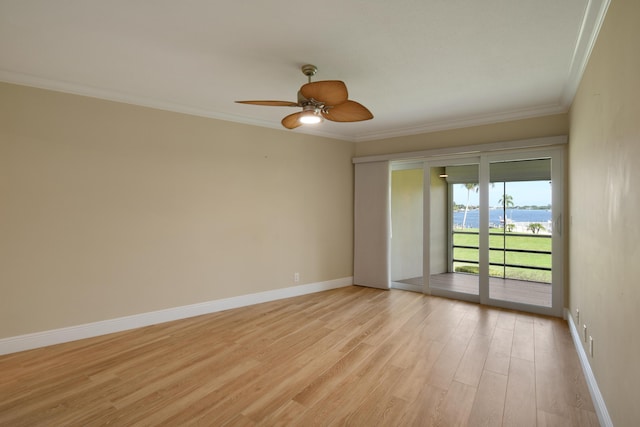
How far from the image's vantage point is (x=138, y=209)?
11.8ft

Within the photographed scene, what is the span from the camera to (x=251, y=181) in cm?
448

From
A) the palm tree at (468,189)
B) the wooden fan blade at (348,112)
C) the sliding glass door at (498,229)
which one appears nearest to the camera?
the wooden fan blade at (348,112)

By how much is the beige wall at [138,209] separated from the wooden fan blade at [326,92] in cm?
215

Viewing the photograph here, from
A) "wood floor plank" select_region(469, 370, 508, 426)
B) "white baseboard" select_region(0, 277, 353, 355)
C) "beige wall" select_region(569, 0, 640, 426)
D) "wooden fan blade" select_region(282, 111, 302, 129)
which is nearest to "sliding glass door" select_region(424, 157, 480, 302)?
"beige wall" select_region(569, 0, 640, 426)

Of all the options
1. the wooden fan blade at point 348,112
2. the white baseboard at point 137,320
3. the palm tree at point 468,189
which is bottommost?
the white baseboard at point 137,320

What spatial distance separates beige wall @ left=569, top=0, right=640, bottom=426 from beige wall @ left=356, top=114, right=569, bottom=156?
4.43ft

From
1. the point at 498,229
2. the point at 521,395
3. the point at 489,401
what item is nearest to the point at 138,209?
the point at 489,401

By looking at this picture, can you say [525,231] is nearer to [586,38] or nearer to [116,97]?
[586,38]

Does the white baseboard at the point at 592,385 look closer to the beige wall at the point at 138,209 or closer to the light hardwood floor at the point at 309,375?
the light hardwood floor at the point at 309,375

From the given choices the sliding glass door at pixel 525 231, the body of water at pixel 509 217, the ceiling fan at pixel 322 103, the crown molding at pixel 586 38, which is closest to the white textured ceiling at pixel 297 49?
the crown molding at pixel 586 38

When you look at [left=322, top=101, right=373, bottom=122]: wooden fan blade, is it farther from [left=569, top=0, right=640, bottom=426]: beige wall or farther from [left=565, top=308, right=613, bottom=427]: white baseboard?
[left=565, top=308, right=613, bottom=427]: white baseboard

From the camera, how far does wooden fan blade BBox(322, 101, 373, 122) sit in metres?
2.72

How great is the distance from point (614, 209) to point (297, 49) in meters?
2.44

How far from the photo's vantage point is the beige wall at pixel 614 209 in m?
1.47
